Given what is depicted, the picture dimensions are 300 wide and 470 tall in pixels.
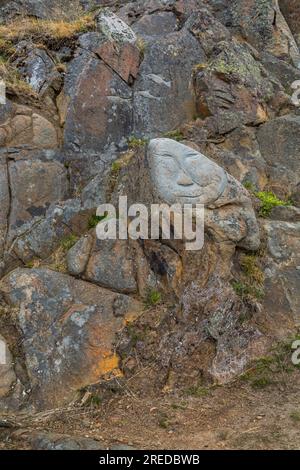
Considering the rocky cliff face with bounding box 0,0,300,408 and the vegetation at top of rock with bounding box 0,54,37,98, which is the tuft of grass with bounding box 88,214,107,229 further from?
the vegetation at top of rock with bounding box 0,54,37,98

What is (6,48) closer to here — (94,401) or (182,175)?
(182,175)

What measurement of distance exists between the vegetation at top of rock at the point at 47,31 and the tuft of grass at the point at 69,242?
451 centimetres

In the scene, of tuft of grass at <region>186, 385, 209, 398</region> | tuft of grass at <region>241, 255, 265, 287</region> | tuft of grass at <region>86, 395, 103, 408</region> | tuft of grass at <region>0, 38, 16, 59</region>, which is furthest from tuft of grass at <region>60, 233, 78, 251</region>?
tuft of grass at <region>0, 38, 16, 59</region>

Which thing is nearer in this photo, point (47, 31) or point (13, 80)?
point (13, 80)

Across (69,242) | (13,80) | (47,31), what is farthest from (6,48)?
(69,242)

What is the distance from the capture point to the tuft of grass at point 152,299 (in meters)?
7.09

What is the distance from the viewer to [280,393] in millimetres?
6633

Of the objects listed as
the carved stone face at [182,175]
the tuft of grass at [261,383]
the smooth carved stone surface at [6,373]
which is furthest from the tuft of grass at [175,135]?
the smooth carved stone surface at [6,373]

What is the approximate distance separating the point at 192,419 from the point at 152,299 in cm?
165

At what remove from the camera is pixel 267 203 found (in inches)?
345

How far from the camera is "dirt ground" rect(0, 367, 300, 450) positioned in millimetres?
5656

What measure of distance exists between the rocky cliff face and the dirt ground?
0.26 metres

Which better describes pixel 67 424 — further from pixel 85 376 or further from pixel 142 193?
pixel 142 193

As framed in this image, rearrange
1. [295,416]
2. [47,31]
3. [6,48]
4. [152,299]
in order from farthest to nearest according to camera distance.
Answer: [47,31]
[6,48]
[152,299]
[295,416]
